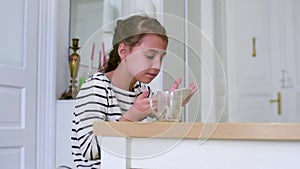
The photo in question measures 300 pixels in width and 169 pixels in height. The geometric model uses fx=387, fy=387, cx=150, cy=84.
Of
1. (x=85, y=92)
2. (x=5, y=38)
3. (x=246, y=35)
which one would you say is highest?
(x=246, y=35)

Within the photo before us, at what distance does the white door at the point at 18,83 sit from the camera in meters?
2.23

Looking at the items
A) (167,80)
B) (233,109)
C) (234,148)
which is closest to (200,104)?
(167,80)

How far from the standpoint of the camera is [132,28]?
0.83m

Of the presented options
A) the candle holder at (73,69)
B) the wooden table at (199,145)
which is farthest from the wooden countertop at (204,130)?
the candle holder at (73,69)

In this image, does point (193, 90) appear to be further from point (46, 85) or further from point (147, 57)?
point (46, 85)

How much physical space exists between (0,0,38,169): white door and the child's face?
5.36 ft

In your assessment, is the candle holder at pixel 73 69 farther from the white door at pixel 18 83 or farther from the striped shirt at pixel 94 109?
the striped shirt at pixel 94 109

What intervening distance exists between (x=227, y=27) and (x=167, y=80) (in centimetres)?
293

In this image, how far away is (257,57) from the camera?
360 centimetres

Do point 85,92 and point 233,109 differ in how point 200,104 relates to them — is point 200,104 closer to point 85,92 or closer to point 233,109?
point 85,92

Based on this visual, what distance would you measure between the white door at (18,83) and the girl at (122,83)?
139cm

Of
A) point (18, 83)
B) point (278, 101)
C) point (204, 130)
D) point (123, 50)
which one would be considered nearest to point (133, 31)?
point (123, 50)

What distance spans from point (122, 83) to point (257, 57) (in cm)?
287

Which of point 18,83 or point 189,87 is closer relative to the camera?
point 189,87
